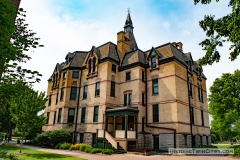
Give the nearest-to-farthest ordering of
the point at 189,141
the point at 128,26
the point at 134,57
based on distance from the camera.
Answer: the point at 189,141
the point at 134,57
the point at 128,26

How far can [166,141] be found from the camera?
73.2 feet

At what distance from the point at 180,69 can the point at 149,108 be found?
731 cm

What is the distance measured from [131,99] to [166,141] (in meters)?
7.66

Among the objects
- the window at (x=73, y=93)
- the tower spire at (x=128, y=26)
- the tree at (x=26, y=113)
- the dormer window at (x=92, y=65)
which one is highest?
the tower spire at (x=128, y=26)

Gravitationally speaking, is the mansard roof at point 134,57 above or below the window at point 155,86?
above

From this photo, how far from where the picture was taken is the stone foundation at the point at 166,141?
71.9 feet

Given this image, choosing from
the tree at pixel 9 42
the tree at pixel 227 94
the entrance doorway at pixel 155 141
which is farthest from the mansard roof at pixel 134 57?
the tree at pixel 9 42

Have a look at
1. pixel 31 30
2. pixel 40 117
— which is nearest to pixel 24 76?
pixel 31 30

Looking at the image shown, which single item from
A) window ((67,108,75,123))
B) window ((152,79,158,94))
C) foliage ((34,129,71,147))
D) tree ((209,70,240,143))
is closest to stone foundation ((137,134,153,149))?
window ((152,79,158,94))

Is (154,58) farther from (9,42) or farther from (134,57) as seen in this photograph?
(9,42)

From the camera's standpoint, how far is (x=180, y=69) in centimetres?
2584

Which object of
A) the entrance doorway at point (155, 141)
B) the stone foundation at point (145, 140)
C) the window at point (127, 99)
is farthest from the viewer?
the window at point (127, 99)

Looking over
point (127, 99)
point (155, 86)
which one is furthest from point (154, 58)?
point (127, 99)

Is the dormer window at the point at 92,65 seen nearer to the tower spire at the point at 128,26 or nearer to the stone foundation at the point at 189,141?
the stone foundation at the point at 189,141
